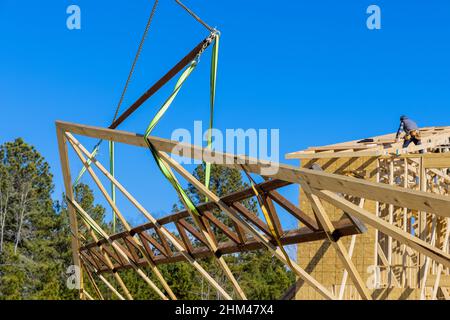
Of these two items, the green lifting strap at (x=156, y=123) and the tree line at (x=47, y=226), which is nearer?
the green lifting strap at (x=156, y=123)

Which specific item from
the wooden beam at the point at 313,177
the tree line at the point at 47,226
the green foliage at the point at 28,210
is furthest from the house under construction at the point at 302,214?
the green foliage at the point at 28,210

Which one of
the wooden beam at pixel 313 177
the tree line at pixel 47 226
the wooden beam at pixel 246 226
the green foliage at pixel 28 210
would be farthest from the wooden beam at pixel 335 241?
the green foliage at pixel 28 210

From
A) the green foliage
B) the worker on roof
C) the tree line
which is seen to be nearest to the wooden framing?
the worker on roof

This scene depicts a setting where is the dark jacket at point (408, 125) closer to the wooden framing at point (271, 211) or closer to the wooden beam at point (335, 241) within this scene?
the wooden framing at point (271, 211)

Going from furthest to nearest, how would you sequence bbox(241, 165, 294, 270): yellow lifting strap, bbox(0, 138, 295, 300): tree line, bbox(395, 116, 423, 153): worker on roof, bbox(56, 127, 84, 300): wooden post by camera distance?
bbox(0, 138, 295, 300): tree line
bbox(395, 116, 423, 153): worker on roof
bbox(56, 127, 84, 300): wooden post
bbox(241, 165, 294, 270): yellow lifting strap

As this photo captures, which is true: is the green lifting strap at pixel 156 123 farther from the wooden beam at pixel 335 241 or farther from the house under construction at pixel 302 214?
the wooden beam at pixel 335 241

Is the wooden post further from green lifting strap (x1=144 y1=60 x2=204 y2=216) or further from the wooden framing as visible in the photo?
green lifting strap (x1=144 y1=60 x2=204 y2=216)

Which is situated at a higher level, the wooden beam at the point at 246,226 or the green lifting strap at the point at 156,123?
the green lifting strap at the point at 156,123

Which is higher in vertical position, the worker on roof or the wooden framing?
the worker on roof

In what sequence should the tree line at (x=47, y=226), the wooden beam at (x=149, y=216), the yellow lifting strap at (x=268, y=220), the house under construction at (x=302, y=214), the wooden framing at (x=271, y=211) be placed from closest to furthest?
1. the wooden framing at (x=271, y=211)
2. the house under construction at (x=302, y=214)
3. the yellow lifting strap at (x=268, y=220)
4. the wooden beam at (x=149, y=216)
5. the tree line at (x=47, y=226)

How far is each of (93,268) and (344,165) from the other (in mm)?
5557

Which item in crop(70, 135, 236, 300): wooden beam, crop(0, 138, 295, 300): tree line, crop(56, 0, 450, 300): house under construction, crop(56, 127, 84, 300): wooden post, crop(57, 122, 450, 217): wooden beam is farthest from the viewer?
crop(0, 138, 295, 300): tree line

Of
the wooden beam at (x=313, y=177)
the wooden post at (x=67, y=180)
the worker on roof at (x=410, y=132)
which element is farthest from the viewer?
the worker on roof at (x=410, y=132)
